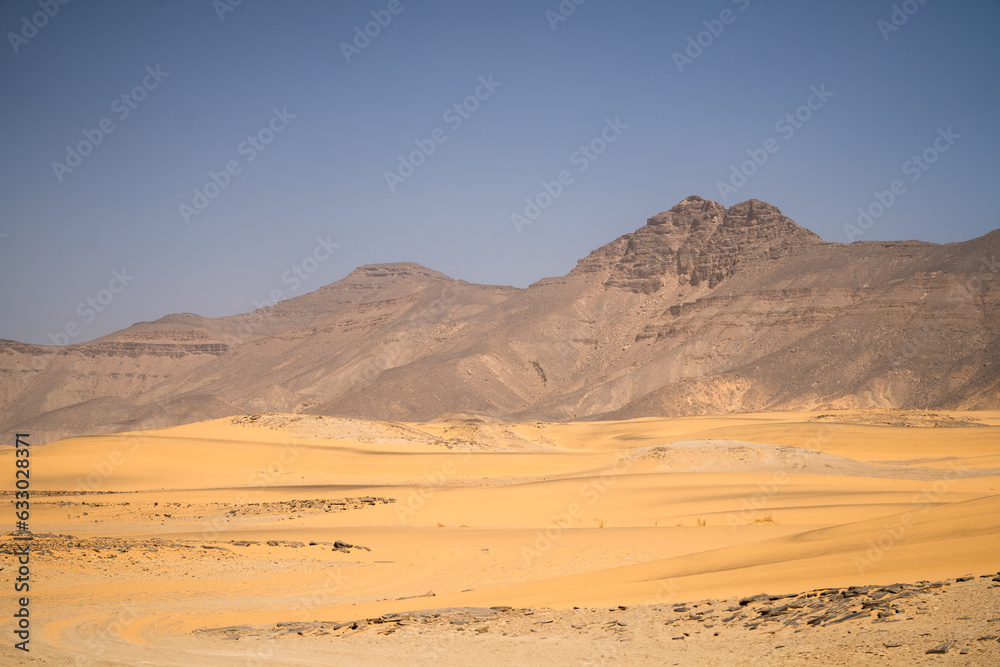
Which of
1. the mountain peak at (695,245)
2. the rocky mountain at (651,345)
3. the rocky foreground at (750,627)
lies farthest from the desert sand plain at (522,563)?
the mountain peak at (695,245)

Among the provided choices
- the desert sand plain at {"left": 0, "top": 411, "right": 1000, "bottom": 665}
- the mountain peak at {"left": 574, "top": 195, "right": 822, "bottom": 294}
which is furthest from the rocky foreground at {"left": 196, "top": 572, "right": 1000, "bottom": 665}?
the mountain peak at {"left": 574, "top": 195, "right": 822, "bottom": 294}

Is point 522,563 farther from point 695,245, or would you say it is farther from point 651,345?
point 695,245

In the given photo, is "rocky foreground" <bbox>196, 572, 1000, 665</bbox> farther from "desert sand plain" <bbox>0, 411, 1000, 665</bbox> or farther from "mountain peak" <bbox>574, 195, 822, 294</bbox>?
"mountain peak" <bbox>574, 195, 822, 294</bbox>

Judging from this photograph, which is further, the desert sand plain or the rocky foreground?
the desert sand plain

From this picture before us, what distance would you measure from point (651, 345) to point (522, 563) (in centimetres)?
9152

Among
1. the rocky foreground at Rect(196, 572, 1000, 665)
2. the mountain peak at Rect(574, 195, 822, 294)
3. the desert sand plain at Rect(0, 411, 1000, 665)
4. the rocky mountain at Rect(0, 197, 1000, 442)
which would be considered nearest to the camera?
the rocky foreground at Rect(196, 572, 1000, 665)

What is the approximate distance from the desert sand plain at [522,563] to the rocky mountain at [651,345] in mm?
46064

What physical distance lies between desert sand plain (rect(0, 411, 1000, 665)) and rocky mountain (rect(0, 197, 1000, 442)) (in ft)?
151

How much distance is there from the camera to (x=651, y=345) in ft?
344

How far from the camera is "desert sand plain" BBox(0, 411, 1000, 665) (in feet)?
24.9

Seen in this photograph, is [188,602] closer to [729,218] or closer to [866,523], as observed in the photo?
[866,523]

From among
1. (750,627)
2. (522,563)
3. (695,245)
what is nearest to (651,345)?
(695,245)

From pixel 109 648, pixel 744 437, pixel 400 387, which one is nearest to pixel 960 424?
pixel 744 437

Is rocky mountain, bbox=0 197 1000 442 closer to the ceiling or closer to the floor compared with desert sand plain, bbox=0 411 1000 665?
closer to the ceiling
